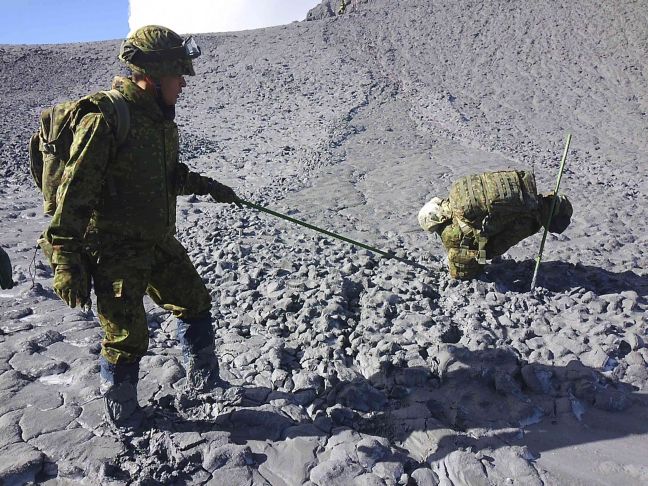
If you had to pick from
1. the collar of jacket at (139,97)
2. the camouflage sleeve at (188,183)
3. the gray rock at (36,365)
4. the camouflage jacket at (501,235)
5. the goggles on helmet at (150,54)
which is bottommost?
the gray rock at (36,365)

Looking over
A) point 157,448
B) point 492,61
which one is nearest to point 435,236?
point 157,448

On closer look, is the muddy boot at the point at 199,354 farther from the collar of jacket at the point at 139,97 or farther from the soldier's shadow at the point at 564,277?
the soldier's shadow at the point at 564,277

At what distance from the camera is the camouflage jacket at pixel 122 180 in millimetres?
2465

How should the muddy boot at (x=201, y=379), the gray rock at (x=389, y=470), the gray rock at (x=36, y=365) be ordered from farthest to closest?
1. the gray rock at (x=36, y=365)
2. the muddy boot at (x=201, y=379)
3. the gray rock at (x=389, y=470)

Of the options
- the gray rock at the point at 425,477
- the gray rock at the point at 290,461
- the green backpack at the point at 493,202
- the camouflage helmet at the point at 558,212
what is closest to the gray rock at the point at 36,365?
the gray rock at the point at 290,461

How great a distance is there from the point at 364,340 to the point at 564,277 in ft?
6.90

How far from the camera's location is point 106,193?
2666 millimetres

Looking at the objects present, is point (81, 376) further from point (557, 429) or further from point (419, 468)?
point (557, 429)

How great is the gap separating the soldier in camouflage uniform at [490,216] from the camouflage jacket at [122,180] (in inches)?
102

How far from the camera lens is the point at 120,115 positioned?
8.34ft

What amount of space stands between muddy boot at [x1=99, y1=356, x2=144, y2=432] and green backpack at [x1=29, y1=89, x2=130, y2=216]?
883 mm

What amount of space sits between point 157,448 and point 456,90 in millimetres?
13983

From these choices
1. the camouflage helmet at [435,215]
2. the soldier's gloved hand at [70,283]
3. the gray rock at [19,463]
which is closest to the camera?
the soldier's gloved hand at [70,283]

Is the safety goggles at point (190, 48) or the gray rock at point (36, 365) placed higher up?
the safety goggles at point (190, 48)
